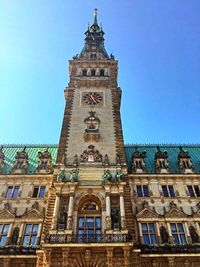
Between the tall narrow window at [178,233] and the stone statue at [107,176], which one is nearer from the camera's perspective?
the tall narrow window at [178,233]

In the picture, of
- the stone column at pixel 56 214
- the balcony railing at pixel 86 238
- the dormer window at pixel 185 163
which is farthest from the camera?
the dormer window at pixel 185 163

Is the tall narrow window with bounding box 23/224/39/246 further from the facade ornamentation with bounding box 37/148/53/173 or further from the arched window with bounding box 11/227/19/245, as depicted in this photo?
the facade ornamentation with bounding box 37/148/53/173

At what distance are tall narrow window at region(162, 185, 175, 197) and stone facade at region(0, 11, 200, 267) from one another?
0.10 metres

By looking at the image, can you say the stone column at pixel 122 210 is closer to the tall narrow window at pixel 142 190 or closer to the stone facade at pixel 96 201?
the stone facade at pixel 96 201

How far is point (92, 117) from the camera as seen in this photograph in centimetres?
3547

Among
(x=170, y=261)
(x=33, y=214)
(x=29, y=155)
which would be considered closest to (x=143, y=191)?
(x=170, y=261)

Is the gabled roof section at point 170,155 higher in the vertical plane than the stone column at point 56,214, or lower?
higher

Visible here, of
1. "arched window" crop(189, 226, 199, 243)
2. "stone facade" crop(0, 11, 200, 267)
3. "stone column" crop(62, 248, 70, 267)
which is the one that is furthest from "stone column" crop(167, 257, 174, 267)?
"stone column" crop(62, 248, 70, 267)

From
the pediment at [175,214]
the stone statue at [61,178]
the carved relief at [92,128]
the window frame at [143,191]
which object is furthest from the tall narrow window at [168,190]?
the stone statue at [61,178]

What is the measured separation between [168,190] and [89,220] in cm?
947

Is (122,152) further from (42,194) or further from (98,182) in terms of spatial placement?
(42,194)

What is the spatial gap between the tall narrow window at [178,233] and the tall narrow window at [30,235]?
12410mm

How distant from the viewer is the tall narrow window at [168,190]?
29.6 meters

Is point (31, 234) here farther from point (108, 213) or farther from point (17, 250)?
point (108, 213)
